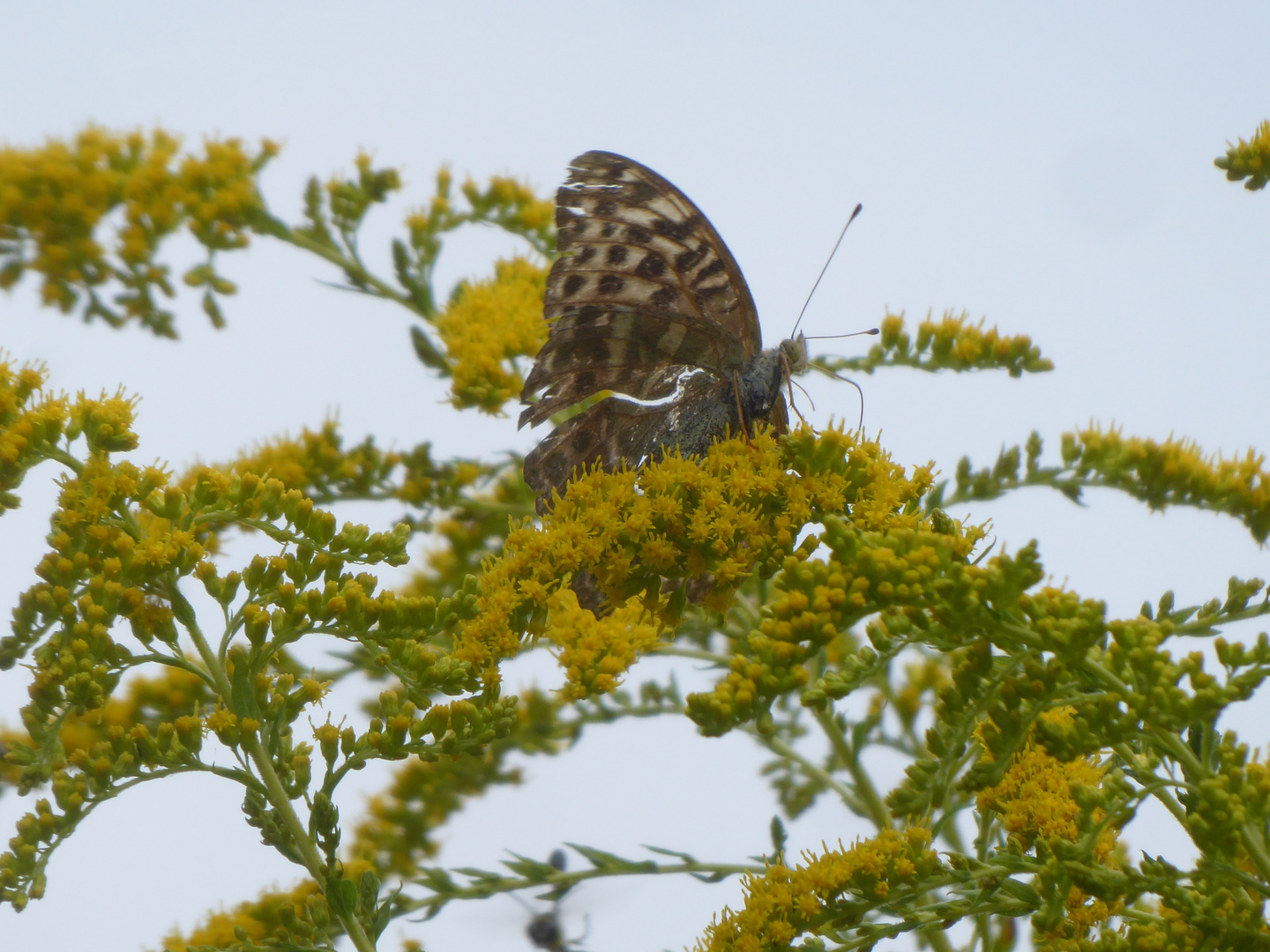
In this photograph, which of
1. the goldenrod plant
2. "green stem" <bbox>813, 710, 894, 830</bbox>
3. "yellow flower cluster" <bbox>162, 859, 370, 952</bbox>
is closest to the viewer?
the goldenrod plant

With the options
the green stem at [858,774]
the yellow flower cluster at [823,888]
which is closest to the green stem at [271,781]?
the yellow flower cluster at [823,888]

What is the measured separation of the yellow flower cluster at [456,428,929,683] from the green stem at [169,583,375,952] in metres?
0.46

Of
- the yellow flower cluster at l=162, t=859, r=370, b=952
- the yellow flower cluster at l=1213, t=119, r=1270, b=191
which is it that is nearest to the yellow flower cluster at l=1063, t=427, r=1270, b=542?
the yellow flower cluster at l=1213, t=119, r=1270, b=191

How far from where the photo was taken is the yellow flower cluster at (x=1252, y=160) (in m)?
2.54

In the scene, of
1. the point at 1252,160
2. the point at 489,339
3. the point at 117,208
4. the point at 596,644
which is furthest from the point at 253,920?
the point at 1252,160

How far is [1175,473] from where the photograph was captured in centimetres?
354

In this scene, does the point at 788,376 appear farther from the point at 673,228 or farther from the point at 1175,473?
the point at 1175,473

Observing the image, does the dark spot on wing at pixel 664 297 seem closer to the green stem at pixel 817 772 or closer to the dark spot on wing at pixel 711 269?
the dark spot on wing at pixel 711 269

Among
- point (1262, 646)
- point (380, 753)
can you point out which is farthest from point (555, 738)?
point (1262, 646)

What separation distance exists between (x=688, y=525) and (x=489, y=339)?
159cm

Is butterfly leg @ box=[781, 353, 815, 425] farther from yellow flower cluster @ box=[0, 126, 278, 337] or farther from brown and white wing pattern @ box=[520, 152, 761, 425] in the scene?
yellow flower cluster @ box=[0, 126, 278, 337]

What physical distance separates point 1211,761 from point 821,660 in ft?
4.72

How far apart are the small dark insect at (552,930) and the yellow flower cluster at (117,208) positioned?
232cm

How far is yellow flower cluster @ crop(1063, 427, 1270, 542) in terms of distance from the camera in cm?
343
